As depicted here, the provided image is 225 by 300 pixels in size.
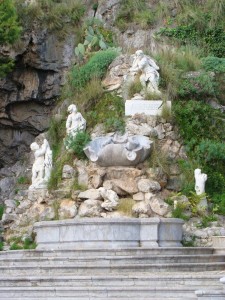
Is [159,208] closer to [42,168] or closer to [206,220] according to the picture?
[206,220]

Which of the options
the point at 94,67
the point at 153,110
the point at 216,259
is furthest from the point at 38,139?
the point at 216,259

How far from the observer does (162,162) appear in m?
23.1

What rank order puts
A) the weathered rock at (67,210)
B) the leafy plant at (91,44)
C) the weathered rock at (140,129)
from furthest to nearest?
the leafy plant at (91,44) → the weathered rock at (140,129) → the weathered rock at (67,210)

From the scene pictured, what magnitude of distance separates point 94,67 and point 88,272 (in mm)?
10184

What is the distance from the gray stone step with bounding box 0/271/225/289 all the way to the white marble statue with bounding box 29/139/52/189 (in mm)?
7107

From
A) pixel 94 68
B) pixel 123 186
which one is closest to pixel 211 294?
pixel 123 186

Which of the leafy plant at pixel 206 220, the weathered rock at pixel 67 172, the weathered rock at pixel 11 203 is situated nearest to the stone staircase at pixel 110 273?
the leafy plant at pixel 206 220

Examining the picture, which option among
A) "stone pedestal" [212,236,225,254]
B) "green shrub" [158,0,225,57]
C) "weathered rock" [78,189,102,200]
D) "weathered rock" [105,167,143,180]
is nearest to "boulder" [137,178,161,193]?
"weathered rock" [105,167,143,180]

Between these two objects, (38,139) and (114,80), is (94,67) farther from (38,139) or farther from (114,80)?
(38,139)

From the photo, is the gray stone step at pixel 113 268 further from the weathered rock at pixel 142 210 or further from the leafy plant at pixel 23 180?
the leafy plant at pixel 23 180

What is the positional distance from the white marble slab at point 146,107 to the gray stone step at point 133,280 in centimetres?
813

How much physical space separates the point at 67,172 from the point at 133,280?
763 cm

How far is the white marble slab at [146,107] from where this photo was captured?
24.2 m

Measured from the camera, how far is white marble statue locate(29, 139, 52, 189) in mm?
24047
